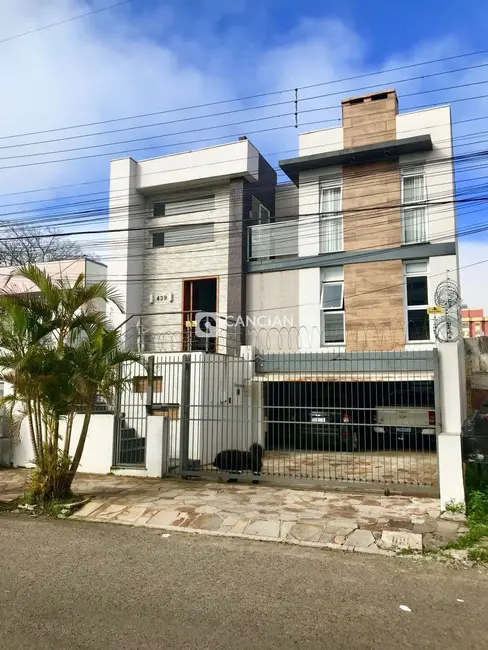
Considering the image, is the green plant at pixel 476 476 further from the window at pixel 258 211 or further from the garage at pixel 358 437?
the window at pixel 258 211

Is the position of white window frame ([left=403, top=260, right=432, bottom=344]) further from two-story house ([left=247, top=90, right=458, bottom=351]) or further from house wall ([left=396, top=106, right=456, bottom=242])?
house wall ([left=396, top=106, right=456, bottom=242])

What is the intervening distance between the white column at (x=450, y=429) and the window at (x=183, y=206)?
10.8 m

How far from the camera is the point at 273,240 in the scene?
53.1ft

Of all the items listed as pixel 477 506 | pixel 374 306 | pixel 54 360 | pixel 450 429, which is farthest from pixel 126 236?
pixel 477 506

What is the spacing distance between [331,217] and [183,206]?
5.15 m

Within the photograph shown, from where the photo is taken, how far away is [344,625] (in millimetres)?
3957

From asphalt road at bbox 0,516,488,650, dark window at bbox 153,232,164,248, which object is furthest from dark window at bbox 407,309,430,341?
asphalt road at bbox 0,516,488,650

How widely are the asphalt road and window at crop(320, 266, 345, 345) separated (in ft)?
31.1

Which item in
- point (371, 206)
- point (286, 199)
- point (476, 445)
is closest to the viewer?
point (476, 445)

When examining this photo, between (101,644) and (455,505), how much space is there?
17.9ft

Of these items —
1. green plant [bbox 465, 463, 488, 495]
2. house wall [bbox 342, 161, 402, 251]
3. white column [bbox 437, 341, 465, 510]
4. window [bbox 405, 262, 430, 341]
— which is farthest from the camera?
house wall [bbox 342, 161, 402, 251]

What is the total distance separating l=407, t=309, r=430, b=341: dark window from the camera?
559 inches

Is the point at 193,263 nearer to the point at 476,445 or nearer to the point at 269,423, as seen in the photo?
the point at 269,423

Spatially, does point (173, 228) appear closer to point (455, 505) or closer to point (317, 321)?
point (317, 321)
